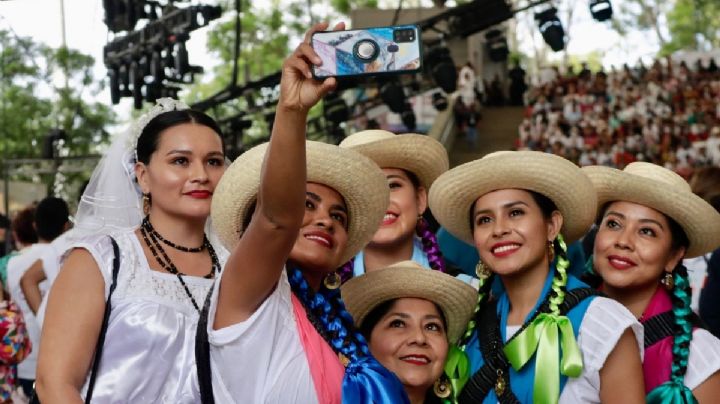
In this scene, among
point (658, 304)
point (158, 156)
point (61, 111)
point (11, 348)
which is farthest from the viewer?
point (61, 111)

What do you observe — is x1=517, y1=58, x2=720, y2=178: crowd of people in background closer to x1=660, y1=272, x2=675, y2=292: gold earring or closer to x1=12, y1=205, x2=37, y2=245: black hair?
x1=12, y1=205, x2=37, y2=245: black hair

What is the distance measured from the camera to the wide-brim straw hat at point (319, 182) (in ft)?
9.89

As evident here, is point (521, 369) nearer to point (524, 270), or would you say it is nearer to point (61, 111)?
point (524, 270)

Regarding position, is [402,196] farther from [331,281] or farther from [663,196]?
[331,281]

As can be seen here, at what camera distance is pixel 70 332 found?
323 cm

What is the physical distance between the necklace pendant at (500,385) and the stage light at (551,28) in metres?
13.3

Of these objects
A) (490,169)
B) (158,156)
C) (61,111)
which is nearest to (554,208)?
(490,169)

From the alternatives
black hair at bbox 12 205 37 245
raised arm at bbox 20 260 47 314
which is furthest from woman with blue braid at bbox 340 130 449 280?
black hair at bbox 12 205 37 245

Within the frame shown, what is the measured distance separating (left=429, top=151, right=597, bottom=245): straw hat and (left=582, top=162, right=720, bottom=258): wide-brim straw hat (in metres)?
0.23

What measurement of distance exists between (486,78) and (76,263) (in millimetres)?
28777

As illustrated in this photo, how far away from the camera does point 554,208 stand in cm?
386

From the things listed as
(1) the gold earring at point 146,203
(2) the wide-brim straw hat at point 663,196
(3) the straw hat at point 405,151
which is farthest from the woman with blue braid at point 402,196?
(1) the gold earring at point 146,203

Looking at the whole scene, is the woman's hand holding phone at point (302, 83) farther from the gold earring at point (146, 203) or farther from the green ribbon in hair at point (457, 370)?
the green ribbon in hair at point (457, 370)

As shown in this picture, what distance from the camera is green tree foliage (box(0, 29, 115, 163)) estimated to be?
1097 inches
